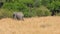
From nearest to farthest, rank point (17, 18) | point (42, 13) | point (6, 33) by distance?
point (6, 33) < point (17, 18) < point (42, 13)

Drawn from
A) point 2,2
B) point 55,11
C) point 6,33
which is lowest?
point 55,11

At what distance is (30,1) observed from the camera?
2892 cm

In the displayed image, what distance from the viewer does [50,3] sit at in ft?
103

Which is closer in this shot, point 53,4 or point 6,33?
point 6,33

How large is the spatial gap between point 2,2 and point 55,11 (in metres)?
7.91

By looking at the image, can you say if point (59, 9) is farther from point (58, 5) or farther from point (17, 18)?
point (17, 18)

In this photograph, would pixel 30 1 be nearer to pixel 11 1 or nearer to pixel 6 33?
pixel 11 1

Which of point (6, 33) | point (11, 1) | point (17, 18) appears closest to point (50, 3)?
point (11, 1)

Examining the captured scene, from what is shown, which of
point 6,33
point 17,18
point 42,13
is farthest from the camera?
point 42,13

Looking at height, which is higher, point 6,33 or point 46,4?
point 6,33

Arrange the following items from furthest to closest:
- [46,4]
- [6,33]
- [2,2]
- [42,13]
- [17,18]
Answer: [46,4] < [2,2] < [42,13] < [17,18] < [6,33]

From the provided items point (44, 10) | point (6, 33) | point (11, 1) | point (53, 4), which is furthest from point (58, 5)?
point (6, 33)

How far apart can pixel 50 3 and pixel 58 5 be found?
1690 millimetres

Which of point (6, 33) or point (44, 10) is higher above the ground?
point (6, 33)
